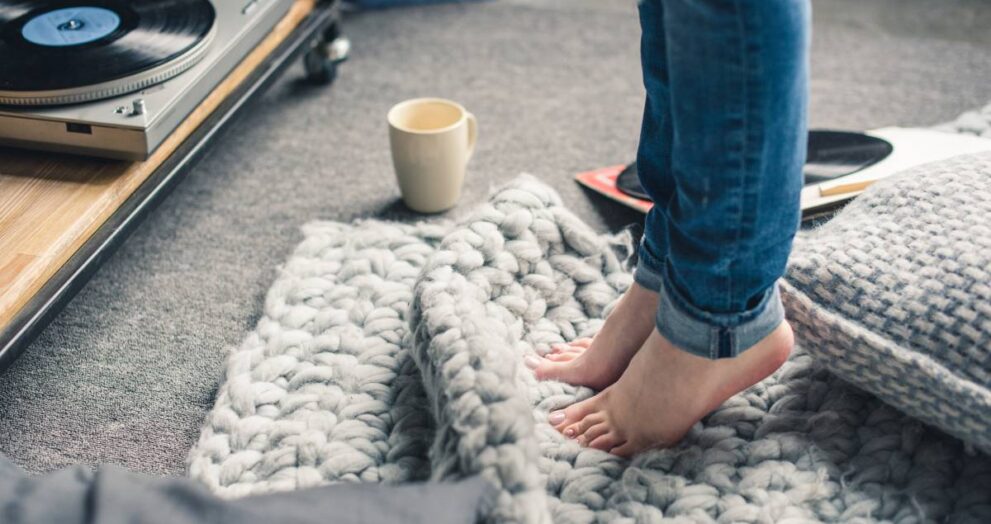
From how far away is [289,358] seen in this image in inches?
32.7

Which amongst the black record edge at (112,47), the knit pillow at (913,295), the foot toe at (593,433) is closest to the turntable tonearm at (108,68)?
the black record edge at (112,47)

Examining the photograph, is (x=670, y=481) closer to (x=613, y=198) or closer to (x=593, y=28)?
(x=613, y=198)

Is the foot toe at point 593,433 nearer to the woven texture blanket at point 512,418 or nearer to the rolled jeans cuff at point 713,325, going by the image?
the woven texture blanket at point 512,418

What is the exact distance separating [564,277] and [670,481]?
0.27m

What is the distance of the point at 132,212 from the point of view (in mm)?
844

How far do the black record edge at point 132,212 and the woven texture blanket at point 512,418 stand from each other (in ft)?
0.50

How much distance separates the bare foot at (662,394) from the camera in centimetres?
67

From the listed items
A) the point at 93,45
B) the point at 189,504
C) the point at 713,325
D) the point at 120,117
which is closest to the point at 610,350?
the point at 713,325

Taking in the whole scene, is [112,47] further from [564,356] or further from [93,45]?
[564,356]

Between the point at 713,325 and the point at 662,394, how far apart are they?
0.09m

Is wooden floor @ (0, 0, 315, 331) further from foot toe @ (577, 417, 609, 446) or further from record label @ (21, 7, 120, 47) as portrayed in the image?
foot toe @ (577, 417, 609, 446)

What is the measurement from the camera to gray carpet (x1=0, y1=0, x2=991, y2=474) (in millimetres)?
822

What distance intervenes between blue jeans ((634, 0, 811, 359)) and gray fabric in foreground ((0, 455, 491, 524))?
221mm

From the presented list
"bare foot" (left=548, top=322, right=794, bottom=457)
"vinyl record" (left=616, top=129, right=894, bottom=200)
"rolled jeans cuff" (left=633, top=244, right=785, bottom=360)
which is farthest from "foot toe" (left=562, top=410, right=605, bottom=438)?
"vinyl record" (left=616, top=129, right=894, bottom=200)
